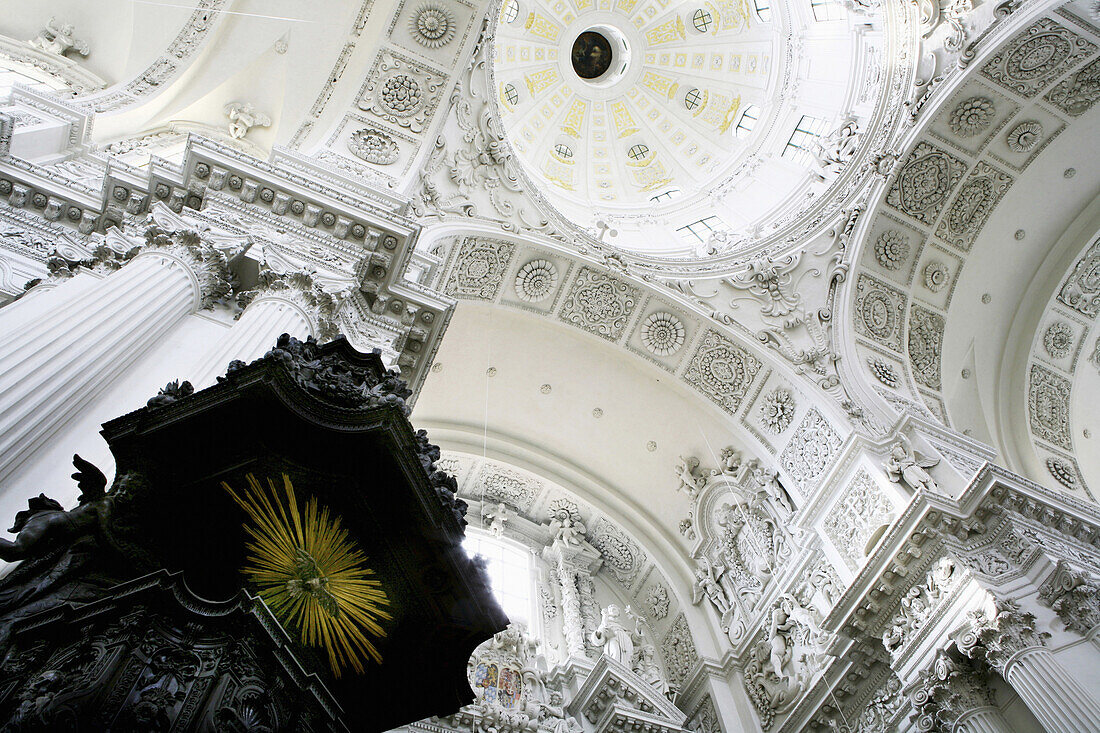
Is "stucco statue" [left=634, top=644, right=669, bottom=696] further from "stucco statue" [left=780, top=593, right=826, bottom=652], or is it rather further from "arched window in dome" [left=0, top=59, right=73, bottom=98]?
"arched window in dome" [left=0, top=59, right=73, bottom=98]

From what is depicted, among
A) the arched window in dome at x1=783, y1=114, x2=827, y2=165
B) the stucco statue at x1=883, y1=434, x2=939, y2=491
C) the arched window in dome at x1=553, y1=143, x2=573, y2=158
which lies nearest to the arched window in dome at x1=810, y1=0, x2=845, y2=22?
the arched window in dome at x1=783, y1=114, x2=827, y2=165

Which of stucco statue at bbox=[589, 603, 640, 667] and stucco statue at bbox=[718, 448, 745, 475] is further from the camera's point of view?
stucco statue at bbox=[718, 448, 745, 475]

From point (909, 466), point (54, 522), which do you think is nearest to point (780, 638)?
point (909, 466)

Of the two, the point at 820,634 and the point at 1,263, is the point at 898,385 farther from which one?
the point at 1,263

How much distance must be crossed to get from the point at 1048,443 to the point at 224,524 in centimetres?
1384

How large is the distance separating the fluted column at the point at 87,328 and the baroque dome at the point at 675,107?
29.8ft

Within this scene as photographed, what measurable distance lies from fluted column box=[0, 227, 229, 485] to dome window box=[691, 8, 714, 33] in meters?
15.5

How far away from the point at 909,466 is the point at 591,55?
14215mm

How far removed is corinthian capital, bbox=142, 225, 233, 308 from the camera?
223 inches

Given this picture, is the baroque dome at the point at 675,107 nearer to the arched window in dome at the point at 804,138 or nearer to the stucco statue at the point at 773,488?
the arched window in dome at the point at 804,138

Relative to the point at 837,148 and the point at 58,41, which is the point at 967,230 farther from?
the point at 58,41

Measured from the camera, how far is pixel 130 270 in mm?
5215

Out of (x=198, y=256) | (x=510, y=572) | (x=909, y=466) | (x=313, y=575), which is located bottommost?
(x=510, y=572)

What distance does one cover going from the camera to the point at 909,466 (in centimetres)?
841
